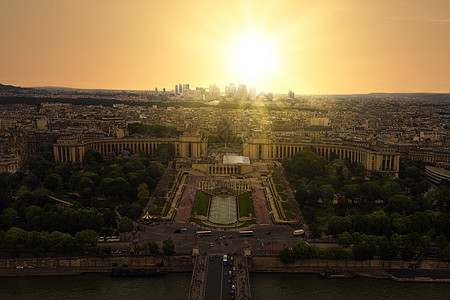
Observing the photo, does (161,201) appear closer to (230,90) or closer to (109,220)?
(109,220)

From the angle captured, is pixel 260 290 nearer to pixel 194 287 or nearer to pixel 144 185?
pixel 194 287

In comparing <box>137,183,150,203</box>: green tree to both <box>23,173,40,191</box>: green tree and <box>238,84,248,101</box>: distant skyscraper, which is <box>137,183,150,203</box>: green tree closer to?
<box>23,173,40,191</box>: green tree

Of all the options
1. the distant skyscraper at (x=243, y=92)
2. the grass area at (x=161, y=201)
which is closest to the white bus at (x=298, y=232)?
the grass area at (x=161, y=201)

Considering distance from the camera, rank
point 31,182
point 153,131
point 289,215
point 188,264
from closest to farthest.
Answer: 1. point 188,264
2. point 289,215
3. point 31,182
4. point 153,131

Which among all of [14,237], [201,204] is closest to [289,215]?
[201,204]

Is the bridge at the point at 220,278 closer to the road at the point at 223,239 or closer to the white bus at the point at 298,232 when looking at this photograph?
the road at the point at 223,239
